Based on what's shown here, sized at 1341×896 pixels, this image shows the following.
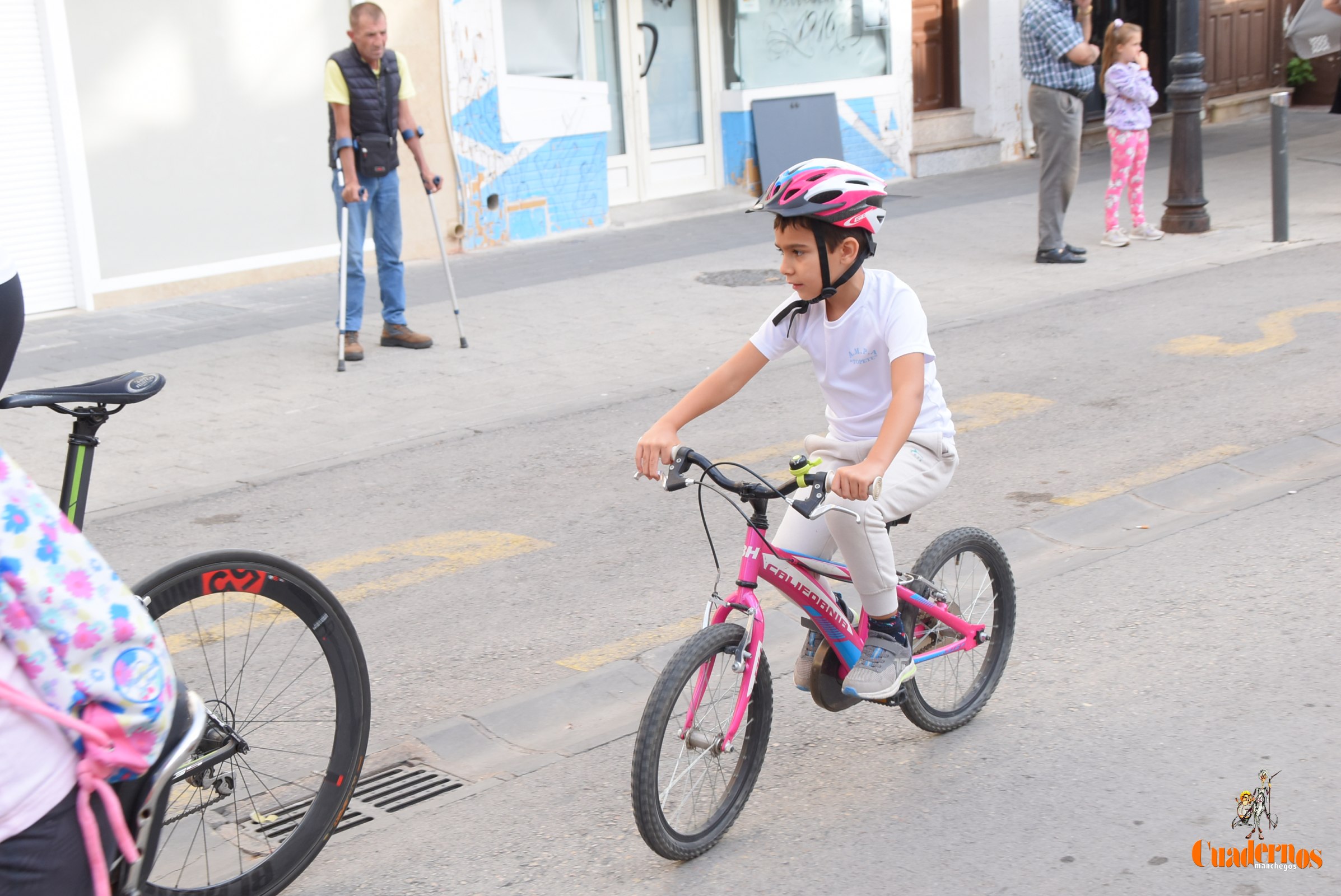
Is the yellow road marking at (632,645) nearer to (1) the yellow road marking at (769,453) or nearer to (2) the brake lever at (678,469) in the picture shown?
(2) the brake lever at (678,469)

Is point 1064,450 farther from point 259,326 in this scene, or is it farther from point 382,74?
point 259,326

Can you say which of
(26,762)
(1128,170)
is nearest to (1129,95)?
(1128,170)

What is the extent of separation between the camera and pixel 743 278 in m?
12.2

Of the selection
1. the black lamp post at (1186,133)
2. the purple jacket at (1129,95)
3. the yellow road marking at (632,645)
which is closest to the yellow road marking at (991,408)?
the yellow road marking at (632,645)

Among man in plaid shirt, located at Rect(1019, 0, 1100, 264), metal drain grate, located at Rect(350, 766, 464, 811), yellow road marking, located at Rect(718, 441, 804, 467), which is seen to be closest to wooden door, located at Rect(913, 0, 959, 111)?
man in plaid shirt, located at Rect(1019, 0, 1100, 264)

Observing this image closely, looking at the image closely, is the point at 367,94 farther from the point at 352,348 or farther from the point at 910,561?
the point at 910,561

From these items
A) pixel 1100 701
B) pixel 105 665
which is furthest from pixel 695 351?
pixel 105 665

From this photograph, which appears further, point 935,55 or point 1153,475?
point 935,55

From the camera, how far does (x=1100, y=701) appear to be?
173 inches

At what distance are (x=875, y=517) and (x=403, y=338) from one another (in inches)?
270

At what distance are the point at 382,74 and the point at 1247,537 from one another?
6275 mm

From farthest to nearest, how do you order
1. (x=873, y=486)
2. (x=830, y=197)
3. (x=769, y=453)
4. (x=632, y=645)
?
→ (x=769, y=453) < (x=632, y=645) < (x=830, y=197) < (x=873, y=486)

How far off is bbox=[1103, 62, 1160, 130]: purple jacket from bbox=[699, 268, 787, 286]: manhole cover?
3068 millimetres

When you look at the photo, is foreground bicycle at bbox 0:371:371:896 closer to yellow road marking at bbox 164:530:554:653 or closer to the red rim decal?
the red rim decal
